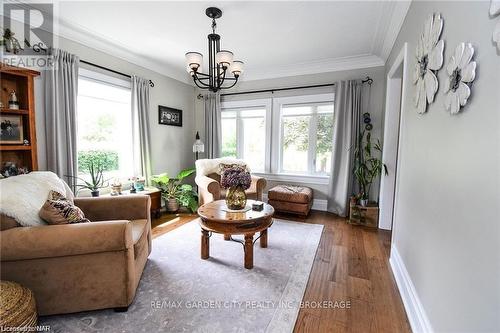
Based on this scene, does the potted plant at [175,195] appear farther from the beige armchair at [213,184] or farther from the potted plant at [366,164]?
the potted plant at [366,164]

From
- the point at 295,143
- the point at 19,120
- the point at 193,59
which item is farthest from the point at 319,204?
the point at 19,120

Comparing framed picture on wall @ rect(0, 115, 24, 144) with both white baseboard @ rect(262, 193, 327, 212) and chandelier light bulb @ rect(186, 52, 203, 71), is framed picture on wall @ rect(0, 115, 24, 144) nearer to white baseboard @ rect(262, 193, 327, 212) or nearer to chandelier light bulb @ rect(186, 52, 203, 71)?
chandelier light bulb @ rect(186, 52, 203, 71)

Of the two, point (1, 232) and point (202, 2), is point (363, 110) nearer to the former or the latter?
point (202, 2)

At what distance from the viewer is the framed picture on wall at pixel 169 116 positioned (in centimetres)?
411

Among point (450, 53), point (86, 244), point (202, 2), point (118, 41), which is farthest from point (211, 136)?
point (450, 53)

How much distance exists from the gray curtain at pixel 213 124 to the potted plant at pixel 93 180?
6.38 ft

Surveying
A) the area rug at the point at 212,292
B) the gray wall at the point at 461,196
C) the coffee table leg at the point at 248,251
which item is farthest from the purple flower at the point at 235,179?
the gray wall at the point at 461,196

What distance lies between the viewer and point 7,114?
2242mm

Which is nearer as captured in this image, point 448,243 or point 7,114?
point 448,243

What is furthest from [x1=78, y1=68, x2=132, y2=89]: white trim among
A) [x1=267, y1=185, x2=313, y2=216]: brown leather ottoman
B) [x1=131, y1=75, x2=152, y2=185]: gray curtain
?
[x1=267, y1=185, x2=313, y2=216]: brown leather ottoman

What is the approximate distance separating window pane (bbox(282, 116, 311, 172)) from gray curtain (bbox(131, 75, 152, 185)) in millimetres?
2359

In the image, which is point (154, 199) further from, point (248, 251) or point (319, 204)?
point (319, 204)

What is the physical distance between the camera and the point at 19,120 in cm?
231

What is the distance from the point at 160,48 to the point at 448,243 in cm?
373
